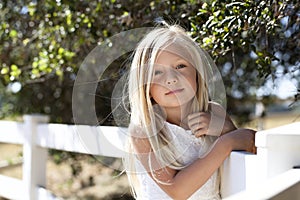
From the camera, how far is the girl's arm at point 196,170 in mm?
1308

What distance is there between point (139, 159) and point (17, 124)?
1808mm

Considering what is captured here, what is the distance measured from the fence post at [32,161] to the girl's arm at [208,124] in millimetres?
1602

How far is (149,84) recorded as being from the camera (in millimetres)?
1462

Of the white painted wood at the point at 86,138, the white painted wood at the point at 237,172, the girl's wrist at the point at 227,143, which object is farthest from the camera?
the white painted wood at the point at 86,138

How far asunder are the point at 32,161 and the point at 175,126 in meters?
1.58

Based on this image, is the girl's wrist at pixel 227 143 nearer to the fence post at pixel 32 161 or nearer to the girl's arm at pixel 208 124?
the girl's arm at pixel 208 124

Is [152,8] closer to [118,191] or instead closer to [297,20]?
[297,20]

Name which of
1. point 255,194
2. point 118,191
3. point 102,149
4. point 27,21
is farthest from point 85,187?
point 255,194

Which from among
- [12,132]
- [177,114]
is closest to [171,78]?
[177,114]

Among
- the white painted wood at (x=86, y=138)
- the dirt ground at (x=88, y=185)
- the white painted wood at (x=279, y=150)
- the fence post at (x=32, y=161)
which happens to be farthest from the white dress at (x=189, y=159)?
the dirt ground at (x=88, y=185)

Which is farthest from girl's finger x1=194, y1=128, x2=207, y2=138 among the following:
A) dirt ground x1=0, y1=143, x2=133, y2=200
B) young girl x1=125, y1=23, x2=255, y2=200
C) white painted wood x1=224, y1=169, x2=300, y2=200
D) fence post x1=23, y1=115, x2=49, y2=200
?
dirt ground x1=0, y1=143, x2=133, y2=200

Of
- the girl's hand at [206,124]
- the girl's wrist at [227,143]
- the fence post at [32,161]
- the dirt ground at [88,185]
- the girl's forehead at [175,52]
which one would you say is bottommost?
the dirt ground at [88,185]

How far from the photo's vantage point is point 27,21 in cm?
350

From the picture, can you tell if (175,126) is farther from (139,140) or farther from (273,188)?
(273,188)
